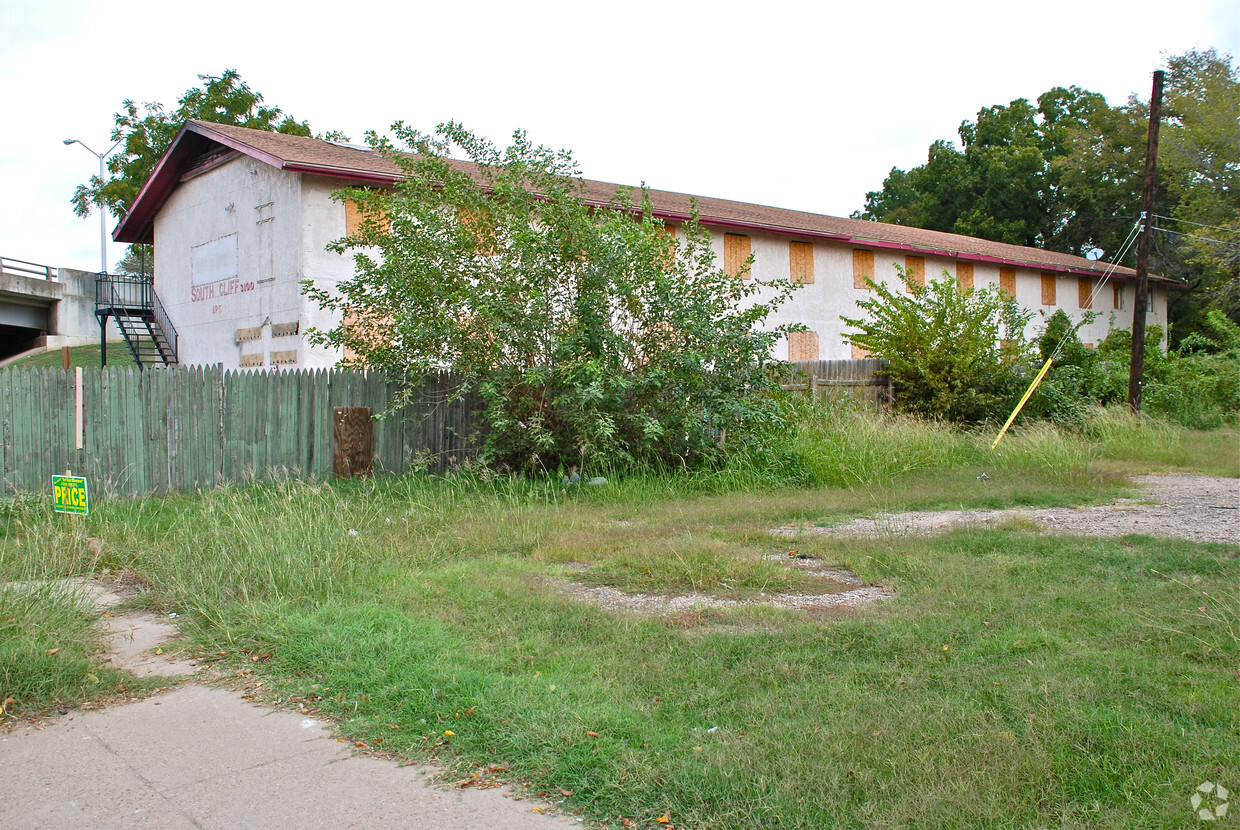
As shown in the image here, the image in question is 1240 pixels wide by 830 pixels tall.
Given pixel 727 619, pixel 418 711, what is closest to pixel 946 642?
pixel 727 619

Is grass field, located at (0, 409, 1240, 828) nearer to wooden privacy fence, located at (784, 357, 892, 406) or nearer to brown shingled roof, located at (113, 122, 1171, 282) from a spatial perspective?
brown shingled roof, located at (113, 122, 1171, 282)

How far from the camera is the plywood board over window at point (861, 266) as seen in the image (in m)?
26.9

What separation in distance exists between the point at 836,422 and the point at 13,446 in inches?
427

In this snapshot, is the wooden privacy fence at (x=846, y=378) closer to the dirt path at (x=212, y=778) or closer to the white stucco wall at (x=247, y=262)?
the white stucco wall at (x=247, y=262)

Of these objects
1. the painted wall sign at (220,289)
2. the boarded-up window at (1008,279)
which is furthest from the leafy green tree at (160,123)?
the boarded-up window at (1008,279)

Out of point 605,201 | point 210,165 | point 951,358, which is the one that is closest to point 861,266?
point 951,358

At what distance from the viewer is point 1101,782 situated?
3.23 m

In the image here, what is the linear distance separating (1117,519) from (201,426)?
10.7 metres

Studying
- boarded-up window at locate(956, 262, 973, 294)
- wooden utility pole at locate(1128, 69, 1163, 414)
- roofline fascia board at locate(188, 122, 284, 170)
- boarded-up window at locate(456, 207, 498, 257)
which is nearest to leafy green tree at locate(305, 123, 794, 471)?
boarded-up window at locate(456, 207, 498, 257)

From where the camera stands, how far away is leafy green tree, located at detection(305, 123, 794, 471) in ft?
37.8

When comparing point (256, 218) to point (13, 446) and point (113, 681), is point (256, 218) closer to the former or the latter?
point (13, 446)

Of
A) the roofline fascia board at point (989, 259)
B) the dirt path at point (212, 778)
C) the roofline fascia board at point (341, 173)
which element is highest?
the roofline fascia board at point (989, 259)

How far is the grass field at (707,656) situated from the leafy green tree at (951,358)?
10.5m

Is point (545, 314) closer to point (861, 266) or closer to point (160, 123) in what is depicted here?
point (861, 266)
